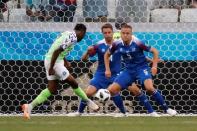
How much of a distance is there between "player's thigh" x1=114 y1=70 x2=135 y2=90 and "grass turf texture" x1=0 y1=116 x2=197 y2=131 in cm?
53

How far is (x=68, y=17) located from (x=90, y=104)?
7.05 ft

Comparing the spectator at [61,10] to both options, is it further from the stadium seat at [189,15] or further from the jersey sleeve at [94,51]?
the stadium seat at [189,15]

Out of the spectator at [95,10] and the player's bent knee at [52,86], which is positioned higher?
the spectator at [95,10]

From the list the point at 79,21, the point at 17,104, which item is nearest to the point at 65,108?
the point at 17,104

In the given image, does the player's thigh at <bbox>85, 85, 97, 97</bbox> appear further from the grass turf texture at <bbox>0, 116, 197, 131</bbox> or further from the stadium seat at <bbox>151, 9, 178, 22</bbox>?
the stadium seat at <bbox>151, 9, 178, 22</bbox>

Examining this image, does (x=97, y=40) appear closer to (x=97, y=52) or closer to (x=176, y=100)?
(x=97, y=52)

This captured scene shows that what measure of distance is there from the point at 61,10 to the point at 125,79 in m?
2.08

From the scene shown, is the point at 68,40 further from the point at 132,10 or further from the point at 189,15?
the point at 189,15

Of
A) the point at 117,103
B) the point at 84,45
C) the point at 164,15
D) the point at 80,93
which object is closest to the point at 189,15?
the point at 164,15

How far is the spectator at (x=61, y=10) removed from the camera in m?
10.1

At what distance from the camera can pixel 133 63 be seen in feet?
29.1

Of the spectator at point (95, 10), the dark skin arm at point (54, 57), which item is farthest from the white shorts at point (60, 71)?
the spectator at point (95, 10)

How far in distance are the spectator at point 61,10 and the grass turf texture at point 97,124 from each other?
2.03 m

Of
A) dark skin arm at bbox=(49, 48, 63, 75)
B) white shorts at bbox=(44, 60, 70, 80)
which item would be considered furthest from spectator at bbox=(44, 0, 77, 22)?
dark skin arm at bbox=(49, 48, 63, 75)
